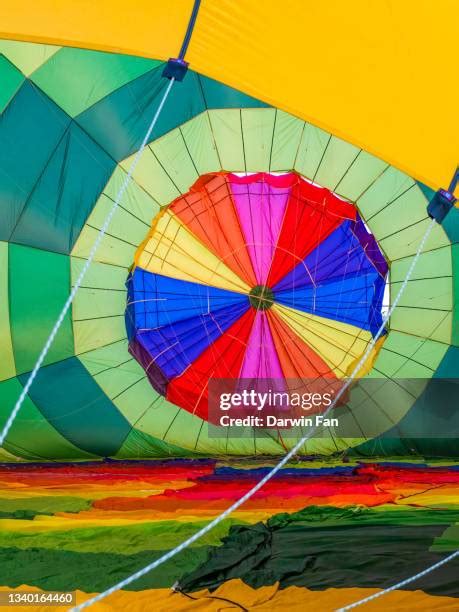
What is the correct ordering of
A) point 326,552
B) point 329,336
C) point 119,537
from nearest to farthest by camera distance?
1. point 326,552
2. point 119,537
3. point 329,336

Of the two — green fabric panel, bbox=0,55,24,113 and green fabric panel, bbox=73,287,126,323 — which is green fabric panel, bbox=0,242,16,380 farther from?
green fabric panel, bbox=0,55,24,113

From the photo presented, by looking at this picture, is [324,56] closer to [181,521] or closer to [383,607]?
[383,607]

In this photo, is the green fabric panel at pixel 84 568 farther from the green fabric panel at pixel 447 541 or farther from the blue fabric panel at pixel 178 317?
the blue fabric panel at pixel 178 317

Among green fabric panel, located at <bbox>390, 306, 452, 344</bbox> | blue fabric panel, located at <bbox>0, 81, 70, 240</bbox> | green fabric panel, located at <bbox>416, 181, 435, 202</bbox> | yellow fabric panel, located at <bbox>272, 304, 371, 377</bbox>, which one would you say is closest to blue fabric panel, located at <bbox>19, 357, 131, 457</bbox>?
blue fabric panel, located at <bbox>0, 81, 70, 240</bbox>

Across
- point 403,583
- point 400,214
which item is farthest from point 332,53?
point 400,214

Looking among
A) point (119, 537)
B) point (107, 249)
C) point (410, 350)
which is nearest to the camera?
point (119, 537)

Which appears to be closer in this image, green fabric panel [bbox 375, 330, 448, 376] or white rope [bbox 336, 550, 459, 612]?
white rope [bbox 336, 550, 459, 612]

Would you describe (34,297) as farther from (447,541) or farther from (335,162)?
(447,541)
